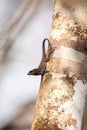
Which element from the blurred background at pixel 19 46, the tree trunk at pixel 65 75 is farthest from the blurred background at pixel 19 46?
the tree trunk at pixel 65 75

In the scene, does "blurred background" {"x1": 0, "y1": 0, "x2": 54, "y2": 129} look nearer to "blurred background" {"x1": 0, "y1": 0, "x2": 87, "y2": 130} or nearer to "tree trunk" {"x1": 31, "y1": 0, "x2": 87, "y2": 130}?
"blurred background" {"x1": 0, "y1": 0, "x2": 87, "y2": 130}

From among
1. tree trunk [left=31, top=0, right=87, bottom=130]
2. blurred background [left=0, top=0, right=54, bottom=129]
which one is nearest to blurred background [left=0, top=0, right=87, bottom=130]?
blurred background [left=0, top=0, right=54, bottom=129]

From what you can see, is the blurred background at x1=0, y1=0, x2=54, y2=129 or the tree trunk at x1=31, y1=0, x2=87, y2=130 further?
the blurred background at x1=0, y1=0, x2=54, y2=129

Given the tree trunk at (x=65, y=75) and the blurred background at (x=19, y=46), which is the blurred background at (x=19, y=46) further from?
the tree trunk at (x=65, y=75)

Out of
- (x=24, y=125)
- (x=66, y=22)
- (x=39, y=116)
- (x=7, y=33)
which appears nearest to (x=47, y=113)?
(x=39, y=116)

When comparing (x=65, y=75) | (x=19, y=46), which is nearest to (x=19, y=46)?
(x=19, y=46)

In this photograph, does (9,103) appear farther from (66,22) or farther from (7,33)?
(66,22)

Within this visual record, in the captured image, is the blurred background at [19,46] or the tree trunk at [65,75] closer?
the tree trunk at [65,75]

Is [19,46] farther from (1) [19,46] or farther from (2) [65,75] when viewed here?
(2) [65,75]
